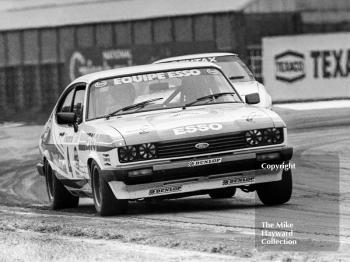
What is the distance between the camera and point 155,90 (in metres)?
12.0

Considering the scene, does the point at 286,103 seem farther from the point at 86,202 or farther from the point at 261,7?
the point at 86,202

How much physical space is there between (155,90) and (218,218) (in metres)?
1.96

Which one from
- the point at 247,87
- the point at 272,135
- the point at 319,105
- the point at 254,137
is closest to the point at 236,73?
the point at 247,87

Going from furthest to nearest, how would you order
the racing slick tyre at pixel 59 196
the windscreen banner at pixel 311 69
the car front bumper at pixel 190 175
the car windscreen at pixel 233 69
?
the windscreen banner at pixel 311 69, the car windscreen at pixel 233 69, the racing slick tyre at pixel 59 196, the car front bumper at pixel 190 175

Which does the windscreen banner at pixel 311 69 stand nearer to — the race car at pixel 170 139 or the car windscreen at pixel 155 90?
the car windscreen at pixel 155 90

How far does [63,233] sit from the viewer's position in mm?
9719

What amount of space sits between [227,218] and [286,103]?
87.0 ft

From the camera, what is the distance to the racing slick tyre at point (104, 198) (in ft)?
36.2

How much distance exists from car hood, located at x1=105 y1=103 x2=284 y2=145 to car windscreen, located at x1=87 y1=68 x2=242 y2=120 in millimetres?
338

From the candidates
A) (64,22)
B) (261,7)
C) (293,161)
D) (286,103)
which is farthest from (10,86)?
(293,161)

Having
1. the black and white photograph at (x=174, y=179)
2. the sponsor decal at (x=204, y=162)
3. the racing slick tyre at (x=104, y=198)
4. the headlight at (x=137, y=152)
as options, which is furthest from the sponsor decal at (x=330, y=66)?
the headlight at (x=137, y=152)

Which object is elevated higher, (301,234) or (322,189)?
(301,234)

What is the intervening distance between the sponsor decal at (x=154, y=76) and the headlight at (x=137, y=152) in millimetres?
1389

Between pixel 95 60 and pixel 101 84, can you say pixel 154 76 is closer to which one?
pixel 101 84
